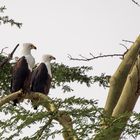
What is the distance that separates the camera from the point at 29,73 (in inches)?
324

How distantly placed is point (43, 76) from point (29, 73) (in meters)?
A: 0.40

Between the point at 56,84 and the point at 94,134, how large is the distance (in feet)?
20.0

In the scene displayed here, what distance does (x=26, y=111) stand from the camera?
4.34 meters

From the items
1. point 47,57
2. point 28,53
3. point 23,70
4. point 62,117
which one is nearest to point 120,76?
point 23,70

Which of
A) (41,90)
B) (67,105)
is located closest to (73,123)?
(67,105)

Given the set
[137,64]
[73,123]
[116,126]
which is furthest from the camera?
[137,64]

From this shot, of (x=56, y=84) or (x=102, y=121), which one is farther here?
(x=56, y=84)

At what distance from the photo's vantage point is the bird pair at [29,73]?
799 cm

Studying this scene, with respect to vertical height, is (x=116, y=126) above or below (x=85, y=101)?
below

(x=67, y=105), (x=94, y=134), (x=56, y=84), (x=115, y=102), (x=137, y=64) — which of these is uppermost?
(x=56, y=84)

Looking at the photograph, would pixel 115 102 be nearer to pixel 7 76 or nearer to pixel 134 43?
pixel 134 43

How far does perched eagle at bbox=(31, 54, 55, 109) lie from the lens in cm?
848

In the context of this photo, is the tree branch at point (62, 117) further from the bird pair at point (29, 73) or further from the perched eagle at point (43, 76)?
the perched eagle at point (43, 76)

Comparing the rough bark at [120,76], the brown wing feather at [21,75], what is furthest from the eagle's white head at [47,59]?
the rough bark at [120,76]
